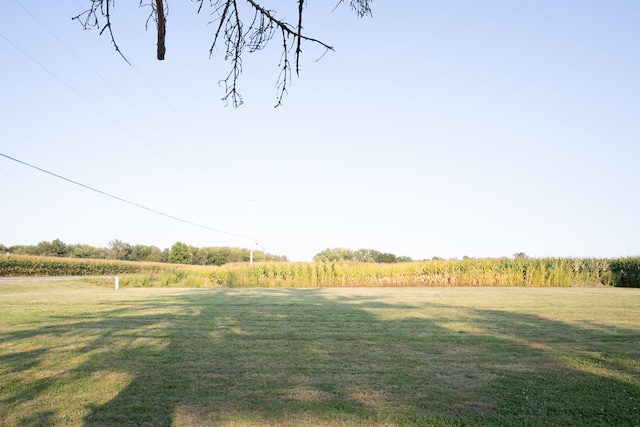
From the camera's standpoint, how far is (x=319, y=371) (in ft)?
15.2

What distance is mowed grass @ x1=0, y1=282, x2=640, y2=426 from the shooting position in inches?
134

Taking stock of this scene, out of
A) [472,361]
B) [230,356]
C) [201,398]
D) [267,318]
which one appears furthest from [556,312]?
[201,398]

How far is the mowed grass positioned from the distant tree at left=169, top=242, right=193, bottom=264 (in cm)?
6839

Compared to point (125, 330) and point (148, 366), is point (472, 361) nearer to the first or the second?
point (148, 366)

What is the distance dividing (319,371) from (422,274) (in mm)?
20703

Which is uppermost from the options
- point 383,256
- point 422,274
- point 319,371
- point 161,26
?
point 161,26

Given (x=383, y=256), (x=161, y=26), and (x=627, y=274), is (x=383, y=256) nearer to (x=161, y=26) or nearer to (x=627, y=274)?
(x=627, y=274)

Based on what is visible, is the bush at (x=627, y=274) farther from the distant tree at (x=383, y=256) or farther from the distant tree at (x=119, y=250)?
the distant tree at (x=119, y=250)

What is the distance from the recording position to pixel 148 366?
190 inches

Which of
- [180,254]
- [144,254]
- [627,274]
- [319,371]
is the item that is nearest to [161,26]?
[319,371]

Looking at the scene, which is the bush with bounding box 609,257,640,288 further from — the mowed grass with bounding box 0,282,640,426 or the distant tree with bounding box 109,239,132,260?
the distant tree with bounding box 109,239,132,260

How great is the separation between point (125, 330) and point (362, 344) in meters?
4.05

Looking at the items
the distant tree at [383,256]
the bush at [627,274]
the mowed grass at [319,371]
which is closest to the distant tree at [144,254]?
the distant tree at [383,256]

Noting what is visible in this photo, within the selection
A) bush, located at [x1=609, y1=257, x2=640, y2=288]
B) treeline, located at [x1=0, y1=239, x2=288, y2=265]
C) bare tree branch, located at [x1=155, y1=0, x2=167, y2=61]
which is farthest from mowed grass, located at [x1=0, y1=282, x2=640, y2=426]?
treeline, located at [x1=0, y1=239, x2=288, y2=265]
